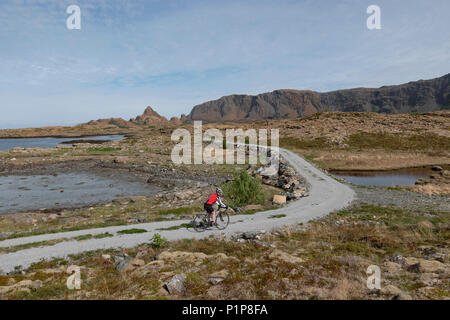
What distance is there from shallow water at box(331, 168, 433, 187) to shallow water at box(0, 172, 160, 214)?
31.8m

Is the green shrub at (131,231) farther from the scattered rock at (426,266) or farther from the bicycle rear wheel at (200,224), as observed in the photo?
A: the scattered rock at (426,266)

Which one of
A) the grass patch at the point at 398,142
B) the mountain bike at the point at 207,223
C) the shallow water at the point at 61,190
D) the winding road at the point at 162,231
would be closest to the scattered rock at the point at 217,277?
the winding road at the point at 162,231

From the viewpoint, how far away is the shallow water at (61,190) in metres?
28.5

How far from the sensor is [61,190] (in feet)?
113

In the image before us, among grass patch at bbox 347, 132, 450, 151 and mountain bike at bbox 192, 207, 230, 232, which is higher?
grass patch at bbox 347, 132, 450, 151

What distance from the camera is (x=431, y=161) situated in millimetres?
52344

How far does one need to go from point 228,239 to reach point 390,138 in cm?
7424

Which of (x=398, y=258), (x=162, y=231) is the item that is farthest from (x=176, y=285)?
(x=398, y=258)

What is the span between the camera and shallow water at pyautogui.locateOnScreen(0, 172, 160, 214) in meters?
28.5

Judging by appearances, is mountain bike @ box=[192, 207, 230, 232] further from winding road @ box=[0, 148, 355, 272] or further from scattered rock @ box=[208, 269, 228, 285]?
scattered rock @ box=[208, 269, 228, 285]

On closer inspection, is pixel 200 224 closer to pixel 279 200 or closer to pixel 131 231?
pixel 131 231

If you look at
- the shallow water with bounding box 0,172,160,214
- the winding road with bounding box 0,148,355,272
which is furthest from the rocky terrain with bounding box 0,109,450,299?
the shallow water with bounding box 0,172,160,214

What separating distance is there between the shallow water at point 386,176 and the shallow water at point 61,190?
31.8 m

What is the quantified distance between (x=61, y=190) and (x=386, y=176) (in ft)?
169
